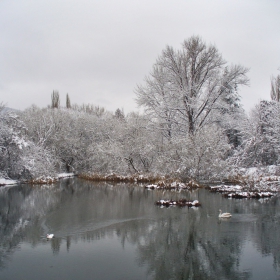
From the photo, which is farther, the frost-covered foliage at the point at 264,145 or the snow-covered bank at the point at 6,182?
the frost-covered foliage at the point at 264,145

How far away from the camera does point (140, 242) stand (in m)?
9.16

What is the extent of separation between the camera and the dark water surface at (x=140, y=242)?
7.00 m

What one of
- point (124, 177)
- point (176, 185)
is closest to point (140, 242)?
point (176, 185)

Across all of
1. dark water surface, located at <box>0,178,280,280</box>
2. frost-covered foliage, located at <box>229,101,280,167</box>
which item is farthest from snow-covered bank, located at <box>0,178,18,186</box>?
frost-covered foliage, located at <box>229,101,280,167</box>

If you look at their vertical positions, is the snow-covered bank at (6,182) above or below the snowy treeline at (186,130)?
below

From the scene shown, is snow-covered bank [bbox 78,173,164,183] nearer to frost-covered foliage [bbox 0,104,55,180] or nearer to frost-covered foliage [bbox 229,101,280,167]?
frost-covered foliage [bbox 0,104,55,180]

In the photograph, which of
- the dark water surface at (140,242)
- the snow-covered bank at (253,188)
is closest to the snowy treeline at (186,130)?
the snow-covered bank at (253,188)

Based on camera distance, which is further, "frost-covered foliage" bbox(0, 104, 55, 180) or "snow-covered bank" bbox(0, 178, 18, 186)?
"frost-covered foliage" bbox(0, 104, 55, 180)

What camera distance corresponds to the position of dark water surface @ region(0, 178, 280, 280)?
7.00 m

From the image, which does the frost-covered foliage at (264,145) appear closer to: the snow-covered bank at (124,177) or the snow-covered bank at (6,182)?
the snow-covered bank at (124,177)

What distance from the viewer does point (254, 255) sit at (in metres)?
7.88

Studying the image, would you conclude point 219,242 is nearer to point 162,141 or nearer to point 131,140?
point 162,141

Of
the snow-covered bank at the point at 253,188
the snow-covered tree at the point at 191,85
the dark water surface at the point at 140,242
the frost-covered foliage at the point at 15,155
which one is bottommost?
the dark water surface at the point at 140,242

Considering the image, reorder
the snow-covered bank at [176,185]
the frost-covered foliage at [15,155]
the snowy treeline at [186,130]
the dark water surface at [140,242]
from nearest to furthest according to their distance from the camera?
the dark water surface at [140,242] < the snow-covered bank at [176,185] < the snowy treeline at [186,130] < the frost-covered foliage at [15,155]
